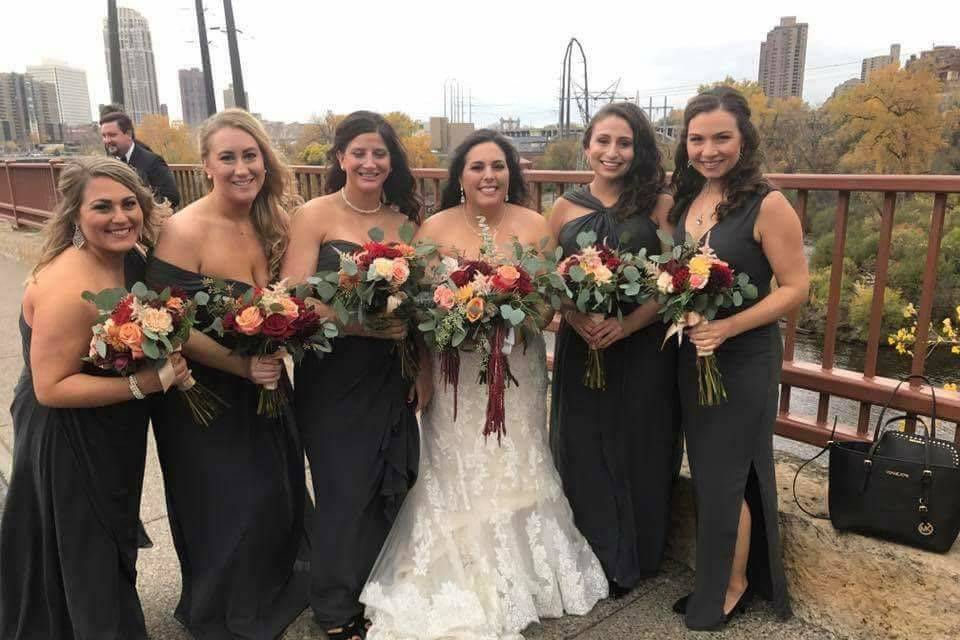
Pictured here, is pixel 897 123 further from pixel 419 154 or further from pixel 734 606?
pixel 734 606

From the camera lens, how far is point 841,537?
2885mm

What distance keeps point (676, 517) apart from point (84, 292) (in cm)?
279

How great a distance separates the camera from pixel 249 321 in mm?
2518

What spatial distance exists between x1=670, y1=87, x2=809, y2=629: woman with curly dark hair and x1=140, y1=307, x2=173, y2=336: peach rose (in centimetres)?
193

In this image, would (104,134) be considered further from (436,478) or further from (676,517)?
(676,517)

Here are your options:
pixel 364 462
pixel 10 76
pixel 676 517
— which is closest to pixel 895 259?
pixel 676 517

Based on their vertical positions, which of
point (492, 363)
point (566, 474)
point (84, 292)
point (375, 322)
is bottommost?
point (566, 474)

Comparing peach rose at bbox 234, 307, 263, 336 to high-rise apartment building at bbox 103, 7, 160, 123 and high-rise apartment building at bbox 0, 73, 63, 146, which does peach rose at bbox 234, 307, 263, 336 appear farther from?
high-rise apartment building at bbox 0, 73, 63, 146

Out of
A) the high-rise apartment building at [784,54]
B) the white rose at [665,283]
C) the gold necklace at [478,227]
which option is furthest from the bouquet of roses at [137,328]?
the high-rise apartment building at [784,54]

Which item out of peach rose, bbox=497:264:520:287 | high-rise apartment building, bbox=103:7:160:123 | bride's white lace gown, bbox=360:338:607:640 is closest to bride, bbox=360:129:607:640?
bride's white lace gown, bbox=360:338:607:640

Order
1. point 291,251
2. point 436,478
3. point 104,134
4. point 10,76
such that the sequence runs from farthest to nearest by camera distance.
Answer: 1. point 10,76
2. point 104,134
3. point 436,478
4. point 291,251

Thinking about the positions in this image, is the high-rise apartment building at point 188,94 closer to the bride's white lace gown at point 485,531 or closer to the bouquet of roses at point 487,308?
the bride's white lace gown at point 485,531

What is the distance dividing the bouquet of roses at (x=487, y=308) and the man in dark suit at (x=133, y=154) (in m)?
4.74

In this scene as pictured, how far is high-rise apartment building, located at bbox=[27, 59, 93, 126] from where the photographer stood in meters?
40.9
